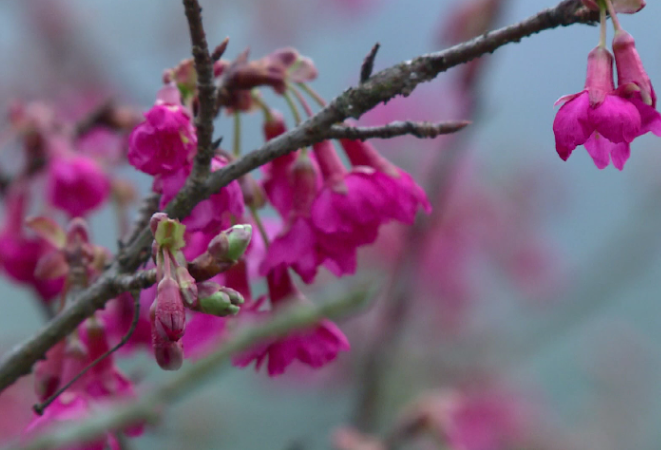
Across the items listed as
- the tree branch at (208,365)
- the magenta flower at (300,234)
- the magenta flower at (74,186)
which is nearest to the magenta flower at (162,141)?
the magenta flower at (300,234)

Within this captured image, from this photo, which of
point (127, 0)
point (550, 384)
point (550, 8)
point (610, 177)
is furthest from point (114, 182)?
point (610, 177)

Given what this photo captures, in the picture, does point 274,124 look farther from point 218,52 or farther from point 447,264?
point 447,264

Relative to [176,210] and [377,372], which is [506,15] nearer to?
→ [377,372]

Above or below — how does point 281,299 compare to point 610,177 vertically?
below

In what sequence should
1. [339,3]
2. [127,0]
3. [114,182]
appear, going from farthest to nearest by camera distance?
[127,0], [339,3], [114,182]

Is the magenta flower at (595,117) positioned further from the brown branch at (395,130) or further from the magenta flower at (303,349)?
the magenta flower at (303,349)

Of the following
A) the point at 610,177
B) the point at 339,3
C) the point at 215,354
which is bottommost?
the point at 215,354

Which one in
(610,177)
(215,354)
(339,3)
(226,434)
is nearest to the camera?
(215,354)
